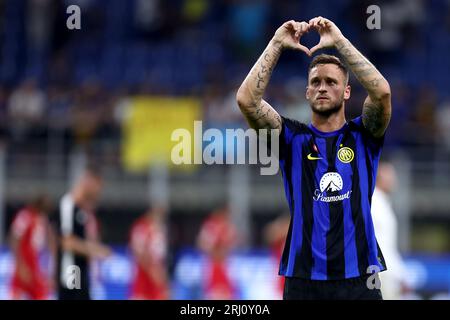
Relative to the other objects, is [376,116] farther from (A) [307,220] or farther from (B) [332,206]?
(A) [307,220]

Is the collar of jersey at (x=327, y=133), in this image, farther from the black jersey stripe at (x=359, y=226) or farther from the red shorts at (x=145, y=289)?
the red shorts at (x=145, y=289)

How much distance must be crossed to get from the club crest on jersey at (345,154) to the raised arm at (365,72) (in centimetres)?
20

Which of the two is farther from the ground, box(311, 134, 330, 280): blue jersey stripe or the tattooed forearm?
the tattooed forearm

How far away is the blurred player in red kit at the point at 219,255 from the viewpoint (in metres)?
15.6

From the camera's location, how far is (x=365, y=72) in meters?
5.52

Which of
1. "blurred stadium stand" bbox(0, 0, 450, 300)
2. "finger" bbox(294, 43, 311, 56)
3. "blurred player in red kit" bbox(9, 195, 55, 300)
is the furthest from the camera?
"blurred stadium stand" bbox(0, 0, 450, 300)

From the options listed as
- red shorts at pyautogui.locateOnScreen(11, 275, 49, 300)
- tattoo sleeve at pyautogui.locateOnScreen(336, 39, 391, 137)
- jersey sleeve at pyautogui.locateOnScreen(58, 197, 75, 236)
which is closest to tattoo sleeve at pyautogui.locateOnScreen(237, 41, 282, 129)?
tattoo sleeve at pyautogui.locateOnScreen(336, 39, 391, 137)

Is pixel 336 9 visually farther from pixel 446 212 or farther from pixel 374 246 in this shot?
pixel 374 246

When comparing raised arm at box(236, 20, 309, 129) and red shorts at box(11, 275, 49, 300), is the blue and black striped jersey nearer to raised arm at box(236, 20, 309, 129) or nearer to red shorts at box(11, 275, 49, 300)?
raised arm at box(236, 20, 309, 129)

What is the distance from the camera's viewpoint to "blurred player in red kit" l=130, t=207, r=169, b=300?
14.8 metres

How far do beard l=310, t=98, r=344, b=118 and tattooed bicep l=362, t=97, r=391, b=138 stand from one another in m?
0.15

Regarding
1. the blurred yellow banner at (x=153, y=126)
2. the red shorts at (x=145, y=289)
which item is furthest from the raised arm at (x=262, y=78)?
the blurred yellow banner at (x=153, y=126)

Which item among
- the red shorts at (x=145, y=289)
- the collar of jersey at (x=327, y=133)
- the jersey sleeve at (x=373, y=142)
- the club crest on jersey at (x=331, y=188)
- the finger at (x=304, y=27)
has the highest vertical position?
the finger at (x=304, y=27)
